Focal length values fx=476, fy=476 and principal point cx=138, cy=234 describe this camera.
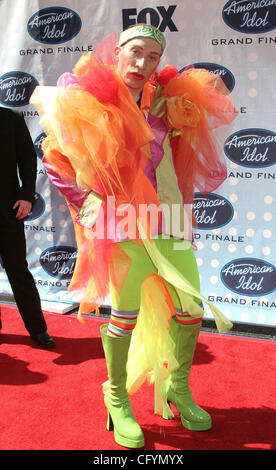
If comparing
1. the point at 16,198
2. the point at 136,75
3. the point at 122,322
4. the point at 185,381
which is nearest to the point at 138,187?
the point at 136,75

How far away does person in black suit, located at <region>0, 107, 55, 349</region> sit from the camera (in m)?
2.77

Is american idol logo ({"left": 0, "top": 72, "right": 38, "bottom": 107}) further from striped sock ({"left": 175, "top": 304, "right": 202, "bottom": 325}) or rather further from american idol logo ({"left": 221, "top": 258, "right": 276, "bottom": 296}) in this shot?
striped sock ({"left": 175, "top": 304, "right": 202, "bottom": 325})

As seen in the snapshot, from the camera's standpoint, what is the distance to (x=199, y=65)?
3.21 m

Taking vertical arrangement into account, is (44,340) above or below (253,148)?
below

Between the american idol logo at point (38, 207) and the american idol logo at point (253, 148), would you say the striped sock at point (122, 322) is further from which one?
the american idol logo at point (38, 207)

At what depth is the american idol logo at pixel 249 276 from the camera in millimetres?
3305

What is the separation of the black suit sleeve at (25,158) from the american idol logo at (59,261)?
39.6 inches

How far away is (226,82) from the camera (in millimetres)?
3188

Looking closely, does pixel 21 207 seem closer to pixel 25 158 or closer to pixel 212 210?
pixel 25 158

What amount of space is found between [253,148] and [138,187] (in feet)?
5.28

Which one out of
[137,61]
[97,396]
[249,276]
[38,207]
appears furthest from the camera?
[38,207]

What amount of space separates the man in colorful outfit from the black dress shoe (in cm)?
90

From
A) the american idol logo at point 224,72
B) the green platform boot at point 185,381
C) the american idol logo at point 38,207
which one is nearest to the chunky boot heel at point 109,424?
the green platform boot at point 185,381

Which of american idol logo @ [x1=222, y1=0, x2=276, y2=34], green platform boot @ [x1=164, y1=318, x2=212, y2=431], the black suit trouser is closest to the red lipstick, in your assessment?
green platform boot @ [x1=164, y1=318, x2=212, y2=431]
